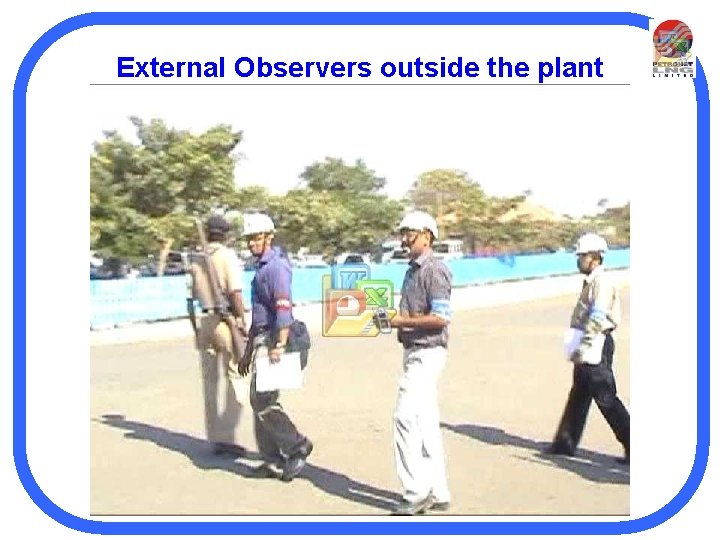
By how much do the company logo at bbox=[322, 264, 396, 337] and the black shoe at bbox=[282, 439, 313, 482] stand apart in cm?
65

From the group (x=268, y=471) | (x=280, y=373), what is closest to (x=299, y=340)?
(x=280, y=373)

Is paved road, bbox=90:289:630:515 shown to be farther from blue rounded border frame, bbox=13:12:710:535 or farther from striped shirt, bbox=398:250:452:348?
striped shirt, bbox=398:250:452:348

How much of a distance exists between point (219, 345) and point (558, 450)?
6.51ft

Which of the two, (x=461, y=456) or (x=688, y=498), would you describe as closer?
(x=688, y=498)

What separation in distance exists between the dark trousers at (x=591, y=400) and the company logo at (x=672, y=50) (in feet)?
4.85

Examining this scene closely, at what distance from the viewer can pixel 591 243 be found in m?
7.00

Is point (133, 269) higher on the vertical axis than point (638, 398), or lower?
higher

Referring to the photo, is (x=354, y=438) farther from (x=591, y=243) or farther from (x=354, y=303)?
(x=591, y=243)

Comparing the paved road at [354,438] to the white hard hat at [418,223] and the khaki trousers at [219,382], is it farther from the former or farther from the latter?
the white hard hat at [418,223]

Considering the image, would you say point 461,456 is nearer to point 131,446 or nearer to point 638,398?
point 638,398

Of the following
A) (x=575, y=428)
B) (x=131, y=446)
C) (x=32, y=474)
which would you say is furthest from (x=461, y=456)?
(x=32, y=474)

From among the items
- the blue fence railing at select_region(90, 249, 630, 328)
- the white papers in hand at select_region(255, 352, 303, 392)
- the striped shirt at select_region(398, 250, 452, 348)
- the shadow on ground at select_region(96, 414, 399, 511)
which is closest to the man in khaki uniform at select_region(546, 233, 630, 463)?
the blue fence railing at select_region(90, 249, 630, 328)

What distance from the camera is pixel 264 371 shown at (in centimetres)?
695

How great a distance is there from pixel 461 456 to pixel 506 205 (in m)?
1.41
